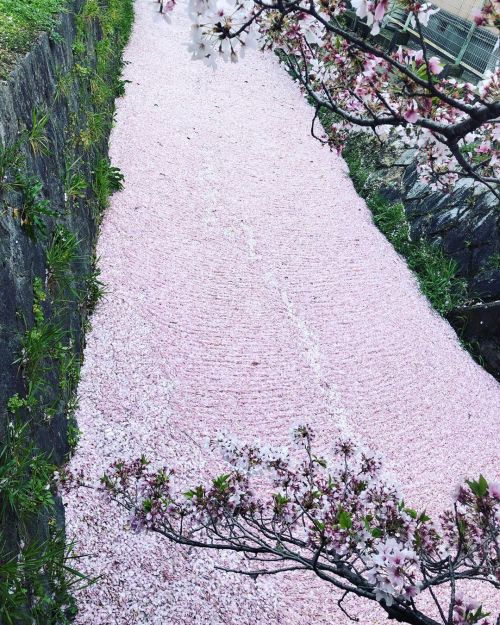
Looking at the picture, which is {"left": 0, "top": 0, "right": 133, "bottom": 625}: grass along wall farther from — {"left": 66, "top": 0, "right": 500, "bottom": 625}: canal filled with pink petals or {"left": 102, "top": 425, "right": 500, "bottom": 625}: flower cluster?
{"left": 102, "top": 425, "right": 500, "bottom": 625}: flower cluster

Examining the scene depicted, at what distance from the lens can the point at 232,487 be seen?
234 cm

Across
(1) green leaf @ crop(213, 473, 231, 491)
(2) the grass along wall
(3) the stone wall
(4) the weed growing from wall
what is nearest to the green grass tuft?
(2) the grass along wall

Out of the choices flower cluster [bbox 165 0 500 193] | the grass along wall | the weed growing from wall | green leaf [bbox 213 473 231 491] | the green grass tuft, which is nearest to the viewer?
flower cluster [bbox 165 0 500 193]

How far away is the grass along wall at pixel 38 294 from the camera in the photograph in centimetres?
237

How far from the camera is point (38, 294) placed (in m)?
3.02

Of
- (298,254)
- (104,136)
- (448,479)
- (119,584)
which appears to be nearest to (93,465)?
(119,584)

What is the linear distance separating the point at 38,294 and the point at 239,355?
223 cm

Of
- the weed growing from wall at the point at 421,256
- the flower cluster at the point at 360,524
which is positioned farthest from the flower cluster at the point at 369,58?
the weed growing from wall at the point at 421,256

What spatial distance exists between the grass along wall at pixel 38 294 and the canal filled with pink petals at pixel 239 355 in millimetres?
319

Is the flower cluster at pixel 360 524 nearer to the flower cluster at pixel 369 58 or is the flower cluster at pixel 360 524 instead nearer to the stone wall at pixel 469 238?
the flower cluster at pixel 369 58

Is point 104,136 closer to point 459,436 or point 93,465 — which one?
point 93,465

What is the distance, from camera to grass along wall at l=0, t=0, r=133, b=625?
7.77 feet

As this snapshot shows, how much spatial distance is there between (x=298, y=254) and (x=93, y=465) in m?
3.80

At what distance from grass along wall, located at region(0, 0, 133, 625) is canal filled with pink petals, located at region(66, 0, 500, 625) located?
319 mm
